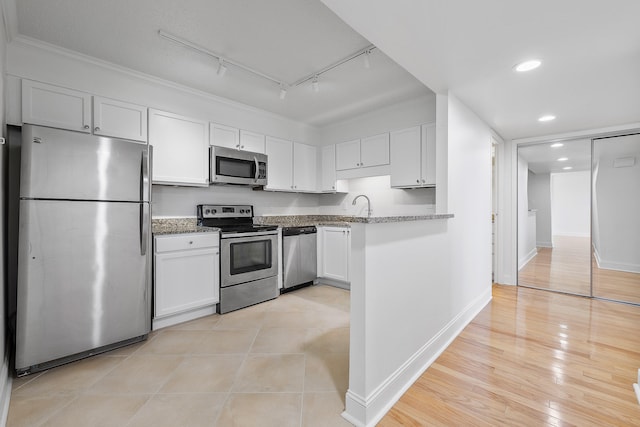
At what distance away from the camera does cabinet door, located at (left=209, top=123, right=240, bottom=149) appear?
129 inches

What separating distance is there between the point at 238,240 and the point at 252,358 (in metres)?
1.37

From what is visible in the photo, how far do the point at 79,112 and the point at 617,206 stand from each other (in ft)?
19.5

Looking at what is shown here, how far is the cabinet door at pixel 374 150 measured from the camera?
3742 millimetres

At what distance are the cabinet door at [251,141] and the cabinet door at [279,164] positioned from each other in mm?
104

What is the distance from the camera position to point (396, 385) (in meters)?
1.68

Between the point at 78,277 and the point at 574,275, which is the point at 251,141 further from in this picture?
the point at 574,275

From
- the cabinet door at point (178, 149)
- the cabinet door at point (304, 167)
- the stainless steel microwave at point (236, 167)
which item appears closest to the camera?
the cabinet door at point (178, 149)

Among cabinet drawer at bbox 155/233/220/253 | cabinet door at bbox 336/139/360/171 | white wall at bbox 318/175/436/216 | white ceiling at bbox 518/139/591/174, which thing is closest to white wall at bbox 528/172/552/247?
white ceiling at bbox 518/139/591/174

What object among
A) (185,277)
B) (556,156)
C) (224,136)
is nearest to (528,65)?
(556,156)

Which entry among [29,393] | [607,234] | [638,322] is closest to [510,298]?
[638,322]

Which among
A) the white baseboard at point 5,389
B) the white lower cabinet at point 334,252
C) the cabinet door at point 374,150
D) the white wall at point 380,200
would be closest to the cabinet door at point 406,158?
the cabinet door at point 374,150

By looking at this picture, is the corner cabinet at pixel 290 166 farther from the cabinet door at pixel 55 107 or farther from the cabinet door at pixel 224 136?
the cabinet door at pixel 55 107

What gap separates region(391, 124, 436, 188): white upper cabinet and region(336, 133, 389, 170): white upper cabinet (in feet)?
0.45

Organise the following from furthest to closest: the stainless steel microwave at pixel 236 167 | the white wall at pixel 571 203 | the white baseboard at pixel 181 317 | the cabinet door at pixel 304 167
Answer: the cabinet door at pixel 304 167 < the white wall at pixel 571 203 < the stainless steel microwave at pixel 236 167 < the white baseboard at pixel 181 317
